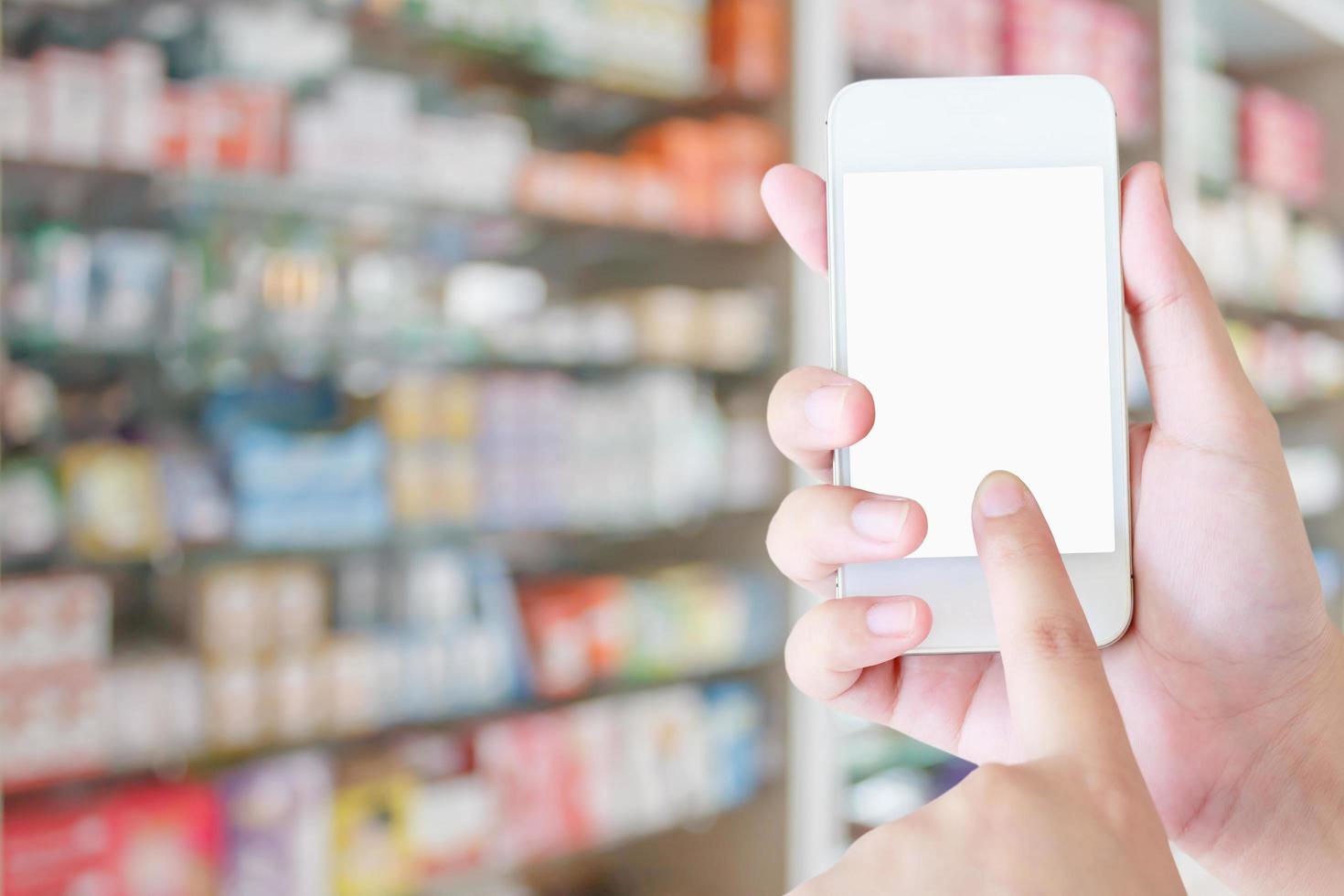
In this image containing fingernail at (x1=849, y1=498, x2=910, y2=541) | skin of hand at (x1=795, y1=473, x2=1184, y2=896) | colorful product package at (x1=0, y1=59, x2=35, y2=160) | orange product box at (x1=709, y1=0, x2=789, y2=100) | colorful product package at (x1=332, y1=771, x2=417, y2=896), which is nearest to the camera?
skin of hand at (x1=795, y1=473, x2=1184, y2=896)

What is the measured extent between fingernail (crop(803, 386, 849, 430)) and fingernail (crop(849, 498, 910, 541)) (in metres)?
0.06

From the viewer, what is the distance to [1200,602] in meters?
0.73

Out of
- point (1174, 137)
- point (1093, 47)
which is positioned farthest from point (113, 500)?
point (1174, 137)

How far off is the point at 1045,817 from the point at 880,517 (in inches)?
11.5

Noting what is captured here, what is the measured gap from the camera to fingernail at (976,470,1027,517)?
46 cm

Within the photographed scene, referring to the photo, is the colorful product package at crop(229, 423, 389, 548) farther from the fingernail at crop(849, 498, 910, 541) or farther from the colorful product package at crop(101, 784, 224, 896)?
the fingernail at crop(849, 498, 910, 541)

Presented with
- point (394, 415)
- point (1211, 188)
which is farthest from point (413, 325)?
point (1211, 188)

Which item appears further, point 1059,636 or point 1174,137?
point 1174,137

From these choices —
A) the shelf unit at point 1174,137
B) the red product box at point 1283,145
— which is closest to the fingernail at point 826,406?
the shelf unit at point 1174,137

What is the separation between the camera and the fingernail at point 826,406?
2.18 feet

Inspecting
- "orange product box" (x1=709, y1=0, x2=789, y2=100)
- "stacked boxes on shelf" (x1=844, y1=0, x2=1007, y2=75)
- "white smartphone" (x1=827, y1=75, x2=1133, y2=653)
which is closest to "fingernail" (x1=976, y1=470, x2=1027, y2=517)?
"white smartphone" (x1=827, y1=75, x2=1133, y2=653)

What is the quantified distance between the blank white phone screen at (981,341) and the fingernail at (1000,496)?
252 mm

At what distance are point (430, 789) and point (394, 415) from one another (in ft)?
2.04

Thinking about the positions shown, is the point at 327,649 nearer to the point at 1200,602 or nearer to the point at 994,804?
the point at 1200,602
